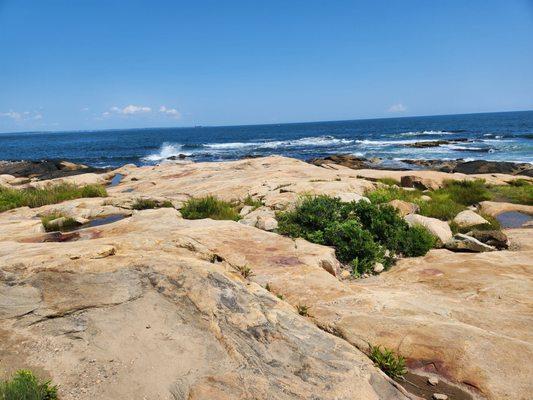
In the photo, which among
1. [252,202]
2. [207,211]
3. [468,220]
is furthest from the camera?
[252,202]

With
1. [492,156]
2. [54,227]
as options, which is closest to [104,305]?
[54,227]

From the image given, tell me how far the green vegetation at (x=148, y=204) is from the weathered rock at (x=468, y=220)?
9.08m

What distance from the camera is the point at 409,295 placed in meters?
6.25

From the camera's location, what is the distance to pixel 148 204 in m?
13.1

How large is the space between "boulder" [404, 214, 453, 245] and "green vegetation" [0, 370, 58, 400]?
8.51m

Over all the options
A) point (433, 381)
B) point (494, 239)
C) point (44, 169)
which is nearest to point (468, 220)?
point (494, 239)

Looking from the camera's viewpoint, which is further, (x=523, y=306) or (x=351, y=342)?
(x=523, y=306)

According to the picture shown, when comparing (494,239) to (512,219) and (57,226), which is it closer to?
(512,219)

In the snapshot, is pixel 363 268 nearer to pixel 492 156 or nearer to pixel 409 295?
pixel 409 295

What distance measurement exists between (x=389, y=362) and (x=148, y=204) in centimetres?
1038

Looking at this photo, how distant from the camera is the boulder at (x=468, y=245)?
8828 mm

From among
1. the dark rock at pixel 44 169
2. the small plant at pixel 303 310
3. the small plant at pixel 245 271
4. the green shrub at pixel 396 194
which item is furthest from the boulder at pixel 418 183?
the dark rock at pixel 44 169

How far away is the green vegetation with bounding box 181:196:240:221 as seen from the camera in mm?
11266

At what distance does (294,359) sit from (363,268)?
416 cm
